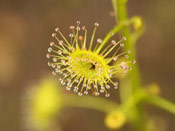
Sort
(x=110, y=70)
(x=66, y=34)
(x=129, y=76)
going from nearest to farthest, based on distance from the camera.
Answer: (x=110, y=70) → (x=129, y=76) → (x=66, y=34)

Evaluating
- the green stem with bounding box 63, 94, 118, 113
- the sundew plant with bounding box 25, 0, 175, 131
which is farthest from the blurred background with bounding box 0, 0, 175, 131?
the sundew plant with bounding box 25, 0, 175, 131

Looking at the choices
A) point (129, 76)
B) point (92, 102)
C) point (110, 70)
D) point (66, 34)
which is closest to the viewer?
point (110, 70)

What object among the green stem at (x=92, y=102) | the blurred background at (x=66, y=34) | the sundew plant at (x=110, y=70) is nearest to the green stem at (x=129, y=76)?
the sundew plant at (x=110, y=70)

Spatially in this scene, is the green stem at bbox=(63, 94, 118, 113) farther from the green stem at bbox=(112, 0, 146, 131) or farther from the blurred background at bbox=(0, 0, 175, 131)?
the blurred background at bbox=(0, 0, 175, 131)

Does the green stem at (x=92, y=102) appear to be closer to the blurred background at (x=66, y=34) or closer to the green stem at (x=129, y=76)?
the green stem at (x=129, y=76)

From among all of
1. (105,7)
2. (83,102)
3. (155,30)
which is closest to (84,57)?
Answer: (83,102)

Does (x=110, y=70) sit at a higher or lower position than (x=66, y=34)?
lower

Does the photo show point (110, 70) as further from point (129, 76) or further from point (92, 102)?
point (92, 102)

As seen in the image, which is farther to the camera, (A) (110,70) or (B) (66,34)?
(B) (66,34)

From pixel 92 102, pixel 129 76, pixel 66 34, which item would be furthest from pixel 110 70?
pixel 66 34
